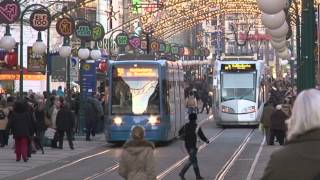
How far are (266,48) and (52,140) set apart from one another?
94703 millimetres

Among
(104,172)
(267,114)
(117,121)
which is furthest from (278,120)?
(104,172)

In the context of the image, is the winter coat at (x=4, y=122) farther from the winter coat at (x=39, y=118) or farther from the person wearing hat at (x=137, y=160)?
the person wearing hat at (x=137, y=160)

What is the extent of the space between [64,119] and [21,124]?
4030mm

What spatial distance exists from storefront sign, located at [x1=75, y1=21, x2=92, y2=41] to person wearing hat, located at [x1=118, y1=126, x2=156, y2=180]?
A: 24.7 metres

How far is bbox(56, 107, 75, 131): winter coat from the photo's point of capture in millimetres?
26200

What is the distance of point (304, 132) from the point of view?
4352 millimetres

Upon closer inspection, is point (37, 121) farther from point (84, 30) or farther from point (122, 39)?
point (122, 39)

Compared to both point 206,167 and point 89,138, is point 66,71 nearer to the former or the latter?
point 89,138

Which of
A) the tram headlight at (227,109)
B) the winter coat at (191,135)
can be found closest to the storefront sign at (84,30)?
the tram headlight at (227,109)

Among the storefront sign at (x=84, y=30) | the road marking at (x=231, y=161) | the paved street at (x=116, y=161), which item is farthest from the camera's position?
the storefront sign at (x=84, y=30)

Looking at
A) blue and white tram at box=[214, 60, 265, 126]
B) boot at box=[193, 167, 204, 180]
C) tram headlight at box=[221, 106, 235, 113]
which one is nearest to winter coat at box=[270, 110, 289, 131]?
boot at box=[193, 167, 204, 180]

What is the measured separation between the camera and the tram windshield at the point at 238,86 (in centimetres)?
3947

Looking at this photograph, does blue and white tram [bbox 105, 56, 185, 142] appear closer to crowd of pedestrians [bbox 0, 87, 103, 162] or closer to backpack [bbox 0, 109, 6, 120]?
crowd of pedestrians [bbox 0, 87, 103, 162]

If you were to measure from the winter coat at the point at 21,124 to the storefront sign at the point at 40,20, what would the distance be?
22.0 ft
